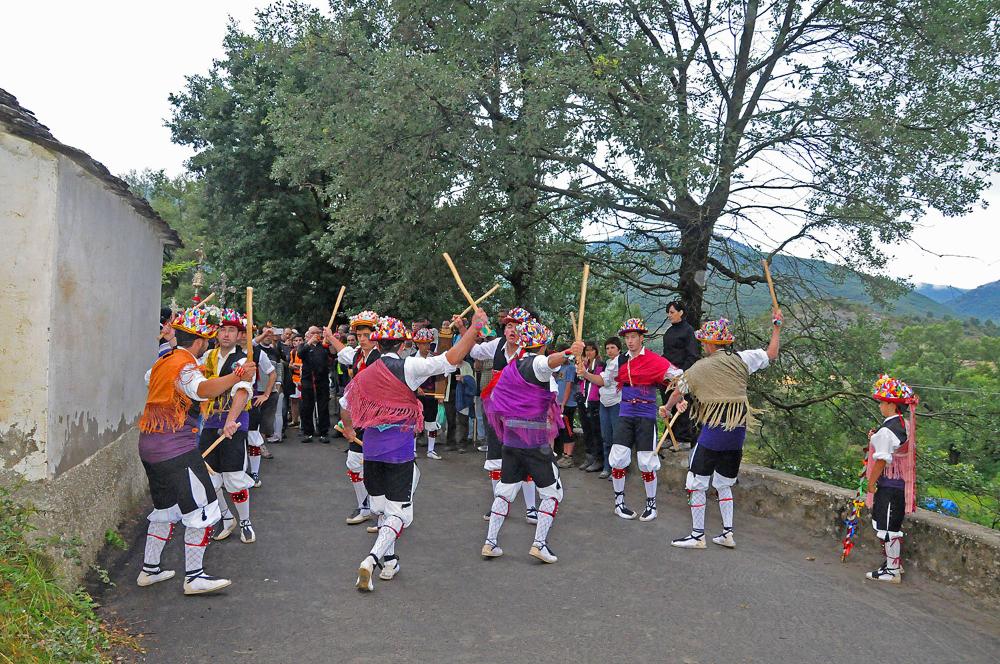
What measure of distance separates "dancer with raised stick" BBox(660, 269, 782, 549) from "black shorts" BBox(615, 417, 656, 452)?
0.96m

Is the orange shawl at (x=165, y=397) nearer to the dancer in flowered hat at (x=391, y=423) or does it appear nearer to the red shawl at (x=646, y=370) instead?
the dancer in flowered hat at (x=391, y=423)

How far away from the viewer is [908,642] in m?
5.01

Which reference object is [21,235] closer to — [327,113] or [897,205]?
[327,113]

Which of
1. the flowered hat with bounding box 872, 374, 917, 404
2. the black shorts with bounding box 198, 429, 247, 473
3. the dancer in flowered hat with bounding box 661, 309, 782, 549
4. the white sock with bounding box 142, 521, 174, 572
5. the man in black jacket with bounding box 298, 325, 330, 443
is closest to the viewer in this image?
the white sock with bounding box 142, 521, 174, 572

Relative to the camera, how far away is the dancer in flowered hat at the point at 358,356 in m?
6.77

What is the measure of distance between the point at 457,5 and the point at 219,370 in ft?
26.4

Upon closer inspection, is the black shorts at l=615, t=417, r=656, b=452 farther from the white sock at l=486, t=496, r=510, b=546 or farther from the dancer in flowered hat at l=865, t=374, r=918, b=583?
the dancer in flowered hat at l=865, t=374, r=918, b=583

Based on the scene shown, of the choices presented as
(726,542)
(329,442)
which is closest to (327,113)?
(329,442)

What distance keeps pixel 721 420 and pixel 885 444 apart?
1.38 metres

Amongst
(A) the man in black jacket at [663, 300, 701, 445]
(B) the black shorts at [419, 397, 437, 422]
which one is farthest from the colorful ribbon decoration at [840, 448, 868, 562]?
(B) the black shorts at [419, 397, 437, 422]

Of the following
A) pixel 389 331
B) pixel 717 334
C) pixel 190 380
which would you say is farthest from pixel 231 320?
pixel 717 334

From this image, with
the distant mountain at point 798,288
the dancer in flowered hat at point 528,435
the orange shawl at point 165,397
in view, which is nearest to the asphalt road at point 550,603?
the dancer in flowered hat at point 528,435

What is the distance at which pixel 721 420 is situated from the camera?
707 cm

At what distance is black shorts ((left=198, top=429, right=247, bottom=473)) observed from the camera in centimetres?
685
